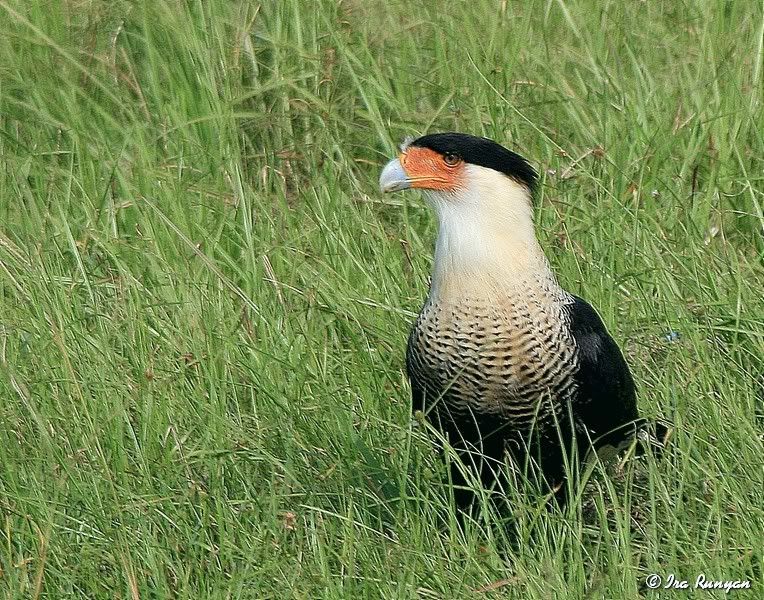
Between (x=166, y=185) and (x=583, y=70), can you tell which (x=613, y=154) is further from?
(x=166, y=185)

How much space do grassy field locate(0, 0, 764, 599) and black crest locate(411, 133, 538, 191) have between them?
702mm

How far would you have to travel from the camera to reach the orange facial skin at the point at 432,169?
3.48 metres

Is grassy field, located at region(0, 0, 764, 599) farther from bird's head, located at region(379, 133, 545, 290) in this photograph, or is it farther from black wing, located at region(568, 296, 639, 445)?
bird's head, located at region(379, 133, 545, 290)

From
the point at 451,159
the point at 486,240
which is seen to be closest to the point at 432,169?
the point at 451,159

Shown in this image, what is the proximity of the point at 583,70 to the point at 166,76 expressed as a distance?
157cm

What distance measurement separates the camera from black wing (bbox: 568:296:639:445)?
3.49 meters

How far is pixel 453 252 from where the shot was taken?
341 cm

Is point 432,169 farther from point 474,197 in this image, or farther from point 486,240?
point 486,240

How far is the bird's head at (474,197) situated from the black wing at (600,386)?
243 millimetres

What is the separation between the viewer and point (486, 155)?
3463mm

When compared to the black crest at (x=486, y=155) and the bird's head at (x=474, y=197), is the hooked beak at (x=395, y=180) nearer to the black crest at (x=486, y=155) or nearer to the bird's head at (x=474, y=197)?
the bird's head at (x=474, y=197)

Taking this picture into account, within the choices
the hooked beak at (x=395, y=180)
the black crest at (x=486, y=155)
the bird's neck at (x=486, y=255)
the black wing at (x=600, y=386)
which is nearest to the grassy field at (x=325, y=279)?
the black wing at (x=600, y=386)

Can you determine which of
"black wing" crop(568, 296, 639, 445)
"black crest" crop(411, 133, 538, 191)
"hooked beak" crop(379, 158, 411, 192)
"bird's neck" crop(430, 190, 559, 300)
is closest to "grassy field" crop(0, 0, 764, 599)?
"black wing" crop(568, 296, 639, 445)

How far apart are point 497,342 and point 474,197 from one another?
37 centimetres
